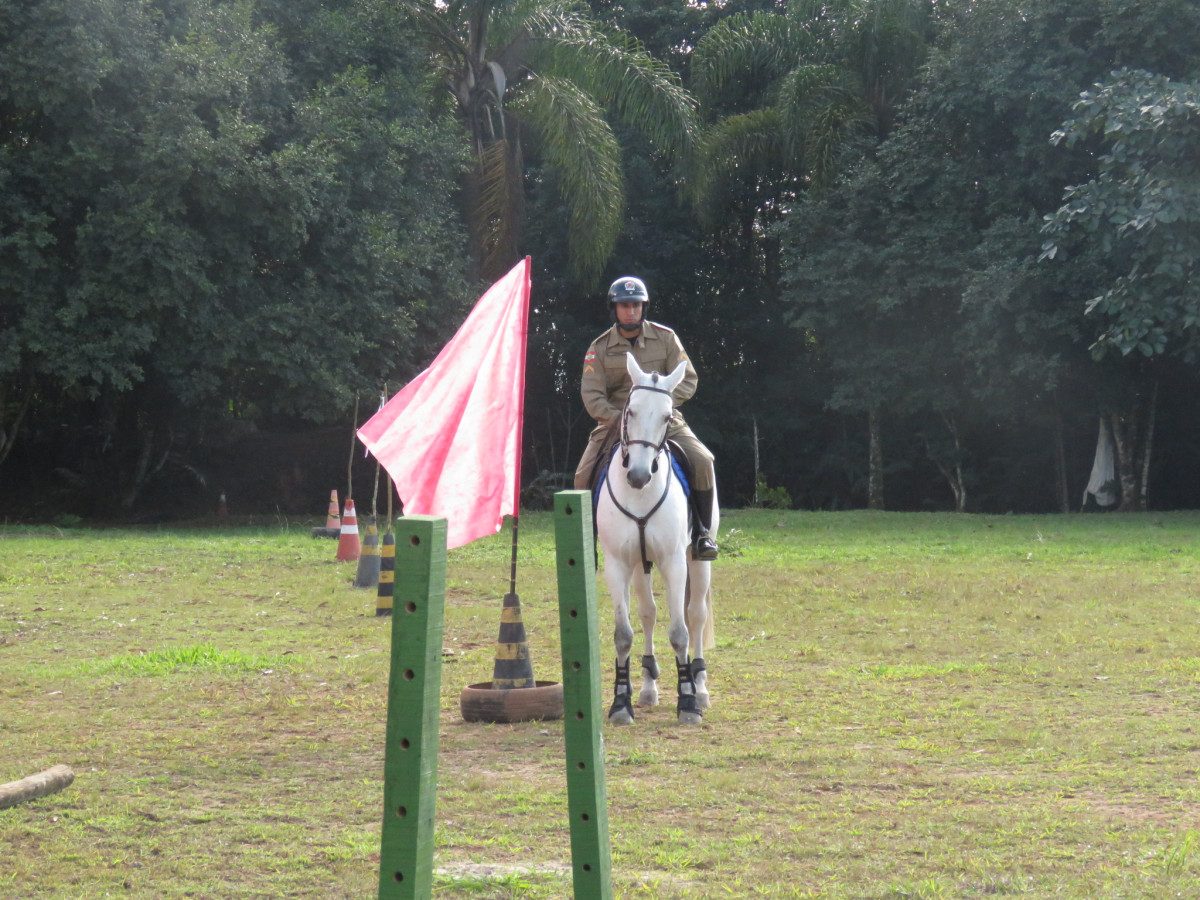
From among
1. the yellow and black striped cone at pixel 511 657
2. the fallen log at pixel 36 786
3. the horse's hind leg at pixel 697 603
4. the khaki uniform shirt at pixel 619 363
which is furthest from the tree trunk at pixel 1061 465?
the fallen log at pixel 36 786

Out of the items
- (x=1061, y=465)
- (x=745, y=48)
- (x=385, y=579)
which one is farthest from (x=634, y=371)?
(x=1061, y=465)

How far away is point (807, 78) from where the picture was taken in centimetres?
2850

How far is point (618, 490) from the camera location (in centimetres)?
808

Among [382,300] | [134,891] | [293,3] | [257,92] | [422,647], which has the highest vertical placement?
[293,3]

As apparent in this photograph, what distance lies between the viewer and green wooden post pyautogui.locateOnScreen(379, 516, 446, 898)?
3.01 meters

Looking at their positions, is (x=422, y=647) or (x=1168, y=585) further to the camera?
(x=1168, y=585)

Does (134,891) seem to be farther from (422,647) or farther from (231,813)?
(422,647)

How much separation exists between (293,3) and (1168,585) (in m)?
19.3

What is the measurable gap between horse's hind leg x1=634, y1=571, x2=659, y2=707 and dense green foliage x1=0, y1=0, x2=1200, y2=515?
48.5 ft

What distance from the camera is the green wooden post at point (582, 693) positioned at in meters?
3.35

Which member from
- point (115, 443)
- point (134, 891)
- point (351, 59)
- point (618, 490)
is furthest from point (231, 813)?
point (115, 443)

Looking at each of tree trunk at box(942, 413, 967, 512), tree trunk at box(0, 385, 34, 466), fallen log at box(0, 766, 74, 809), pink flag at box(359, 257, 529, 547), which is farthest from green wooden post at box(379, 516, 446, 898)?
tree trunk at box(942, 413, 967, 512)

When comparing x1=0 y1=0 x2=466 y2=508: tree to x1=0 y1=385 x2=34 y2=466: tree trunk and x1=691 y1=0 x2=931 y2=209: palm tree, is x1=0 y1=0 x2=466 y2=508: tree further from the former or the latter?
x1=691 y1=0 x2=931 y2=209: palm tree

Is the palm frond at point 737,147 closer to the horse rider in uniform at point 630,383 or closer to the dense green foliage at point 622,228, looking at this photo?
the dense green foliage at point 622,228
